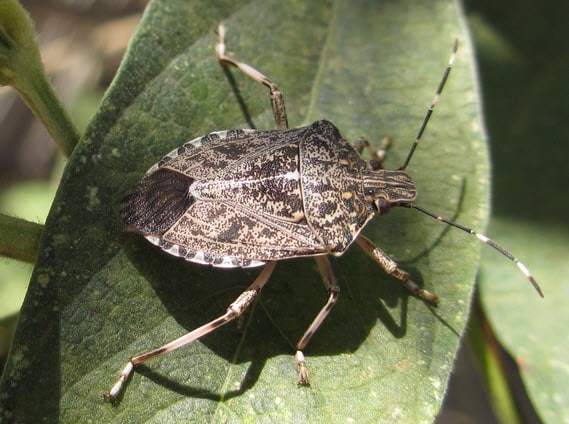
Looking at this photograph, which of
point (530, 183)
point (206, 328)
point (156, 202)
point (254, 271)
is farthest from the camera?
point (530, 183)

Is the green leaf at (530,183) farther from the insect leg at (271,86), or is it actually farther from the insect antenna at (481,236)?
the insect leg at (271,86)

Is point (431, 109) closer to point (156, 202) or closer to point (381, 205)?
point (381, 205)

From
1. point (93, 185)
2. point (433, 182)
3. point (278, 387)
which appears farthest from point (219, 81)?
point (278, 387)

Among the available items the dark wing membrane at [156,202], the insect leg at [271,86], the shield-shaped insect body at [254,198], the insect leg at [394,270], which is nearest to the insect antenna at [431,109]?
the shield-shaped insect body at [254,198]

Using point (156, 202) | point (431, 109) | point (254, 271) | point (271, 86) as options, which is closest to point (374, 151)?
point (431, 109)

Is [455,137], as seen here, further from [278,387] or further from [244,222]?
[278,387]
